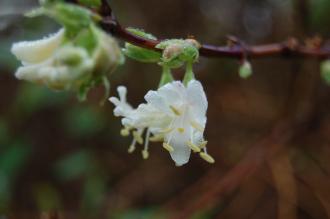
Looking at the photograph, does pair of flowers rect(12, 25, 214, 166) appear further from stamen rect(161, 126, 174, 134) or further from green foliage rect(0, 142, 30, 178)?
green foliage rect(0, 142, 30, 178)

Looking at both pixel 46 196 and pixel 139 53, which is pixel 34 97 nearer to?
pixel 46 196

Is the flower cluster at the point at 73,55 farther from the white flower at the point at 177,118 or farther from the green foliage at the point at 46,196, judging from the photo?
the green foliage at the point at 46,196

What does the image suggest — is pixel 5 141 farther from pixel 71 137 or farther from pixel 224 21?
pixel 224 21

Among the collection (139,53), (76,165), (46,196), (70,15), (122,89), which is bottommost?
(46,196)

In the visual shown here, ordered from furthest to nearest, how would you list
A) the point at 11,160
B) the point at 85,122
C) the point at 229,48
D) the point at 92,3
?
the point at 85,122, the point at 11,160, the point at 229,48, the point at 92,3

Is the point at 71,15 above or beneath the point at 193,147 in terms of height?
above

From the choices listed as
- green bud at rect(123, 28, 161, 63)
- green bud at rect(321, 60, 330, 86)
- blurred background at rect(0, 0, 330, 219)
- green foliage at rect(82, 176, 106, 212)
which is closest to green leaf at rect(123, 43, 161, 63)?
green bud at rect(123, 28, 161, 63)

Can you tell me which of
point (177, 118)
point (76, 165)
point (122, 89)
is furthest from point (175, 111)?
point (76, 165)
